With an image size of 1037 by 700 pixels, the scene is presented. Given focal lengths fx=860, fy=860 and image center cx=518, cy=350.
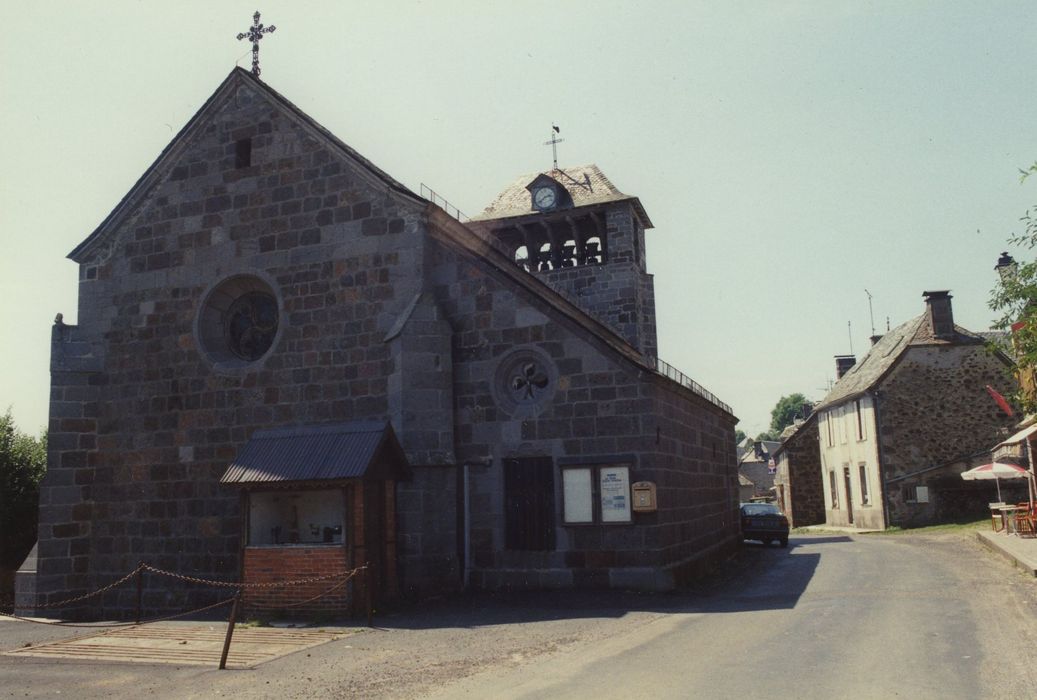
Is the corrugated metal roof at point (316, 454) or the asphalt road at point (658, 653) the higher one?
the corrugated metal roof at point (316, 454)

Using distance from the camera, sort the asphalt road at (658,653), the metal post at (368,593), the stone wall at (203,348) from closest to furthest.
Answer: the asphalt road at (658,653), the metal post at (368,593), the stone wall at (203,348)

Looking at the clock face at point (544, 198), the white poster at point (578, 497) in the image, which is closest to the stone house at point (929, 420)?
the clock face at point (544, 198)

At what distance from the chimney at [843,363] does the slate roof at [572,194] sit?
84.3ft

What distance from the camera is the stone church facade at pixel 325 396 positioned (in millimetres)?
16078

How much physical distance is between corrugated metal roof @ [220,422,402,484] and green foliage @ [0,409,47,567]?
44.8 ft

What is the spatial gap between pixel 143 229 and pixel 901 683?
17.7 metres

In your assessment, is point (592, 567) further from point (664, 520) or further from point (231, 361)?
point (231, 361)

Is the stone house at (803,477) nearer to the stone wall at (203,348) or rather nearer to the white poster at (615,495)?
the white poster at (615,495)

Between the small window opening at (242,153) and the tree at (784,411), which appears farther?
the tree at (784,411)

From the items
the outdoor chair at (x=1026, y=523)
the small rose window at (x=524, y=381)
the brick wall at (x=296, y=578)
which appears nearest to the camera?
the brick wall at (x=296, y=578)

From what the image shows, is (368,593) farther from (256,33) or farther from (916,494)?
(916,494)

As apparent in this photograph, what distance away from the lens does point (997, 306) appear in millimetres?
16719

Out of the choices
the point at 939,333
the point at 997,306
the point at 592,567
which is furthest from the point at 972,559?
the point at 939,333

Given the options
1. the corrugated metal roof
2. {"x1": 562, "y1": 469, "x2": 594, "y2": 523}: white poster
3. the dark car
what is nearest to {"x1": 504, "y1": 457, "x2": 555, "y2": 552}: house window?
{"x1": 562, "y1": 469, "x2": 594, "y2": 523}: white poster
